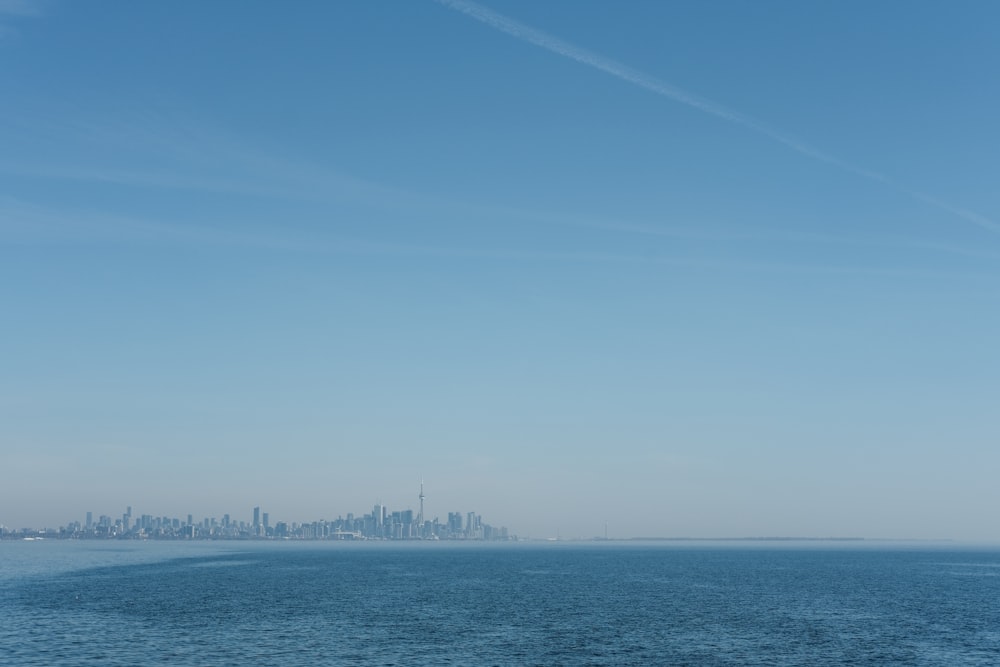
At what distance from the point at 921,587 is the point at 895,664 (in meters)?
117

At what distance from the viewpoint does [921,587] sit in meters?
189

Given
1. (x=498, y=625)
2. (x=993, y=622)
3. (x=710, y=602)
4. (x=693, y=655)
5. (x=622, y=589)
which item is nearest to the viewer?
(x=693, y=655)

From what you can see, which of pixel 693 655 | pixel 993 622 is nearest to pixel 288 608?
pixel 693 655

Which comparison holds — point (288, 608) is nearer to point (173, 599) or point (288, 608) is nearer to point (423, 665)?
point (173, 599)

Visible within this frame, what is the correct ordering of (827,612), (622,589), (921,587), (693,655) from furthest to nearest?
(921,587), (622,589), (827,612), (693,655)

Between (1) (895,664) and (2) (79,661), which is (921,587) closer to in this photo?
(1) (895,664)

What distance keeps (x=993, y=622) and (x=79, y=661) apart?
117 m

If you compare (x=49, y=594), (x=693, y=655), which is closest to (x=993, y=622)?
(x=693, y=655)

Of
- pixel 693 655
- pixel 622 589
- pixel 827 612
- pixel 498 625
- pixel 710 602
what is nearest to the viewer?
pixel 693 655

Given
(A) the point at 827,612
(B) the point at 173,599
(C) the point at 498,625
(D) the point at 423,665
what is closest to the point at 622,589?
(A) the point at 827,612

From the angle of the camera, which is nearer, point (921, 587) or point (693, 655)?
point (693, 655)

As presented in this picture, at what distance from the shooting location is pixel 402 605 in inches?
5507

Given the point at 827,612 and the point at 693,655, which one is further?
the point at 827,612

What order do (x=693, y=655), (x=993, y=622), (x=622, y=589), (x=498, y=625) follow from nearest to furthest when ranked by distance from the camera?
Result: 1. (x=693, y=655)
2. (x=498, y=625)
3. (x=993, y=622)
4. (x=622, y=589)
